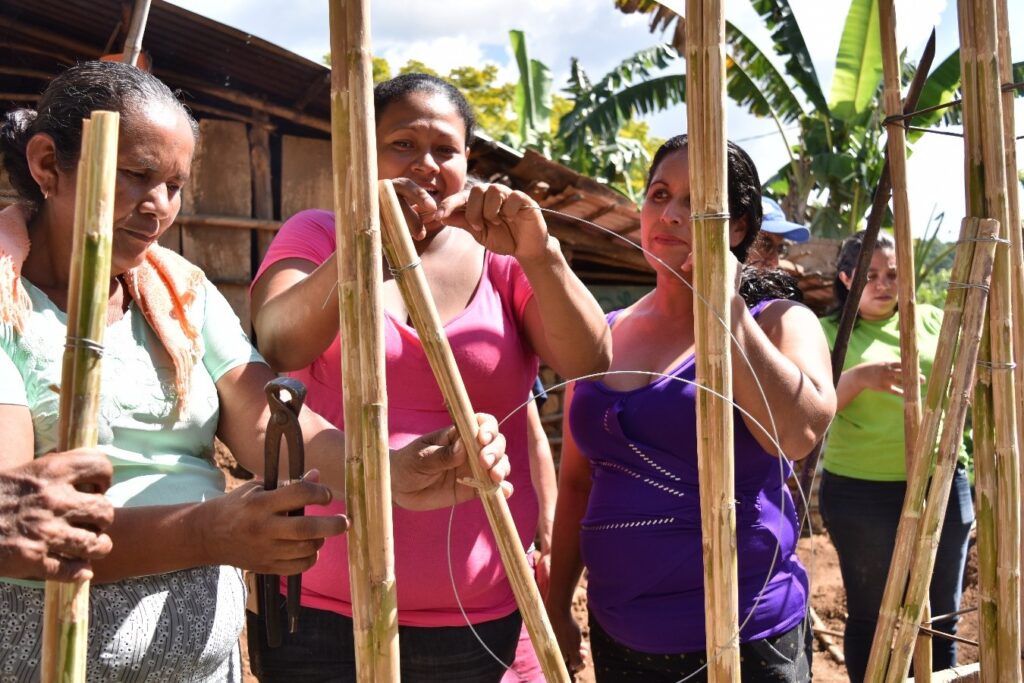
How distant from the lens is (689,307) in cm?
190

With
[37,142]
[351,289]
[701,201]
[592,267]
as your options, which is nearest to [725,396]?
[701,201]

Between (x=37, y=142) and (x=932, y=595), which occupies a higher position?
(x=37, y=142)

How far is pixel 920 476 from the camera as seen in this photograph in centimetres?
145

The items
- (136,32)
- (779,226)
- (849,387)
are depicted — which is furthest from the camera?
(849,387)

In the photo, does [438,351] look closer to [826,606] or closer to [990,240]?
[990,240]

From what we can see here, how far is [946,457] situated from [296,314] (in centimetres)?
104

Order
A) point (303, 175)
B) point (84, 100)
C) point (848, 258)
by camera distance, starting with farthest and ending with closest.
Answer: point (303, 175), point (848, 258), point (84, 100)

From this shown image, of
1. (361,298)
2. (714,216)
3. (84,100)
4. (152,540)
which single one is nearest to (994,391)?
(714,216)

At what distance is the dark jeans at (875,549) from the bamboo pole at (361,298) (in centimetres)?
228

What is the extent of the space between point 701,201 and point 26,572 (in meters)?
0.92

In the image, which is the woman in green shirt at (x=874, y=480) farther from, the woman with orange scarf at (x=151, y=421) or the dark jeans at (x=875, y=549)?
the woman with orange scarf at (x=151, y=421)

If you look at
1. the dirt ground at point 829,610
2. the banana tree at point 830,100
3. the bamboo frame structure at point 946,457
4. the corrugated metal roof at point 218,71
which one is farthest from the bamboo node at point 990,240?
the banana tree at point 830,100

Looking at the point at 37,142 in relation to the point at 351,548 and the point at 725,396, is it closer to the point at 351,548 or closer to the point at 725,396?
the point at 351,548

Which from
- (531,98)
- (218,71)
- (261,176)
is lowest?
(261,176)
